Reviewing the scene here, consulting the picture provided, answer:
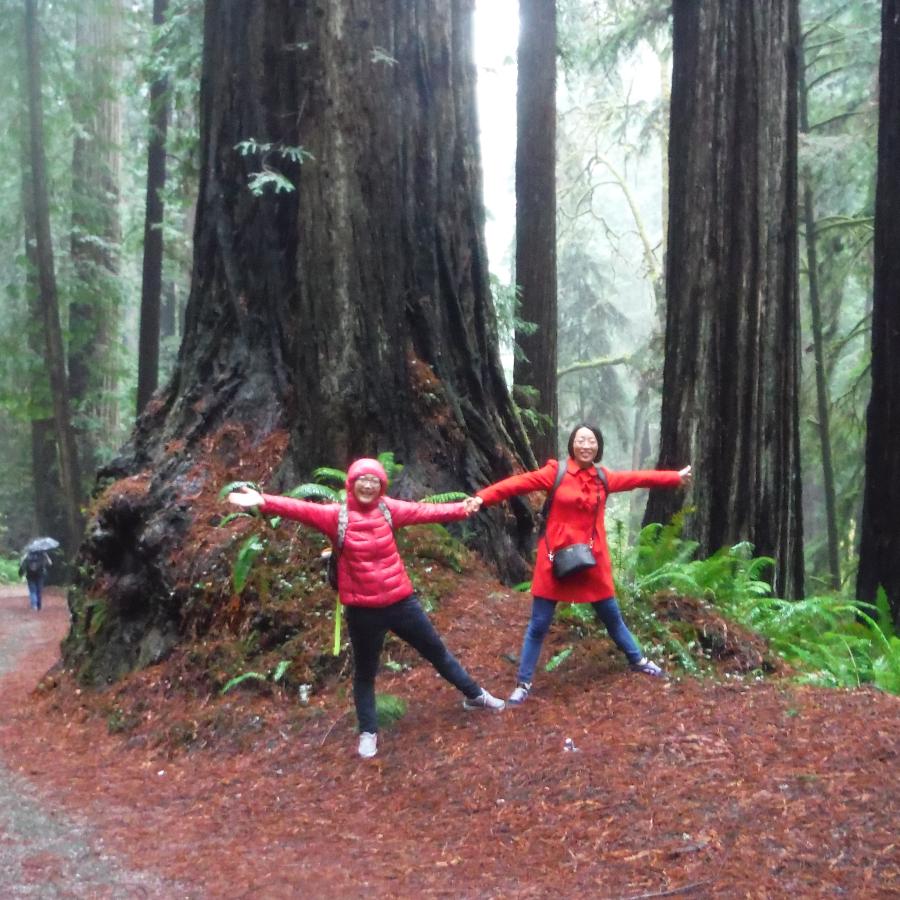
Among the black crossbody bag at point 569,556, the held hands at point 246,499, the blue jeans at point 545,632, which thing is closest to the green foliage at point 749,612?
the blue jeans at point 545,632

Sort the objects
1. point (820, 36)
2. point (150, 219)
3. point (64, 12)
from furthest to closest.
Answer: point (64, 12), point (820, 36), point (150, 219)

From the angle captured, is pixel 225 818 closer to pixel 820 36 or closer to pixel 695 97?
pixel 695 97

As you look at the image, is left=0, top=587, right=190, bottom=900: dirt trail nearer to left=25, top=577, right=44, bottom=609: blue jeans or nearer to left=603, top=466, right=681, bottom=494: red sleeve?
left=603, top=466, right=681, bottom=494: red sleeve

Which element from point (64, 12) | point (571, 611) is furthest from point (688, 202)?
point (64, 12)

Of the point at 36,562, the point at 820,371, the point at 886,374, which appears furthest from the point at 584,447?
the point at 36,562

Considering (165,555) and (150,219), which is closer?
(165,555)

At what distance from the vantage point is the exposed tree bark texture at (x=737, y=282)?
27.7 ft

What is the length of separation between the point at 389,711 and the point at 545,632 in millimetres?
1000

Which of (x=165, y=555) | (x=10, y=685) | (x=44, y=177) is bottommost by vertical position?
(x=10, y=685)

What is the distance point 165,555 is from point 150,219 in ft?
37.6

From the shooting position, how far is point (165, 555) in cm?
785

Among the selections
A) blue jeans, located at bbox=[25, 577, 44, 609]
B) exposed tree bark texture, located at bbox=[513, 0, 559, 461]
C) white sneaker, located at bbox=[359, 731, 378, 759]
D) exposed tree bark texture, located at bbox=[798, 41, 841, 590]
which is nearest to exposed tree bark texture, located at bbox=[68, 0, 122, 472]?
blue jeans, located at bbox=[25, 577, 44, 609]

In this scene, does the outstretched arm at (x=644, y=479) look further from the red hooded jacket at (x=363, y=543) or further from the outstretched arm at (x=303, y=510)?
the outstretched arm at (x=303, y=510)

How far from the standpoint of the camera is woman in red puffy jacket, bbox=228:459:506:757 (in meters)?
5.67
